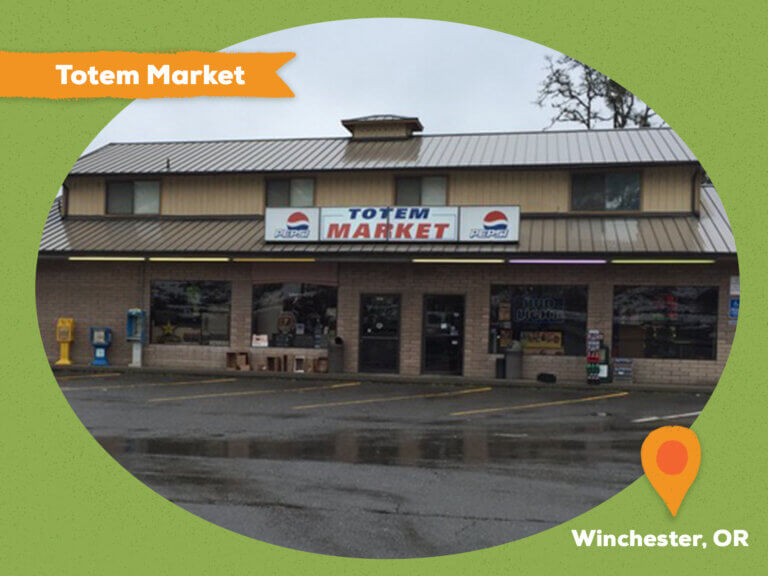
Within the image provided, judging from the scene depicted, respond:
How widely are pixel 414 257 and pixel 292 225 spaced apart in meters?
3.82

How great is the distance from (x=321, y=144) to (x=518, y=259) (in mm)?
9504

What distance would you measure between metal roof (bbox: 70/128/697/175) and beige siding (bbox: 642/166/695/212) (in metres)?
0.42

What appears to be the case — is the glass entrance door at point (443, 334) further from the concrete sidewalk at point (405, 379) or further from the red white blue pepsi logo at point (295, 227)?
the red white blue pepsi logo at point (295, 227)

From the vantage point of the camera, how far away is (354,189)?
24.8m

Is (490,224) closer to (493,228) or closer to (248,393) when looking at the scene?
(493,228)

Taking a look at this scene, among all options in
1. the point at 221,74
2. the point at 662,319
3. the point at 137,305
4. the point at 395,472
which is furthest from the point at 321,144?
the point at 221,74

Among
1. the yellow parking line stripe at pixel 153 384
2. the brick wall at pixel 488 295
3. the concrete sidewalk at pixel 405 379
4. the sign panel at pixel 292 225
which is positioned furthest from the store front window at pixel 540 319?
the yellow parking line stripe at pixel 153 384

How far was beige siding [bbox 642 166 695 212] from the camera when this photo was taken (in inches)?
907

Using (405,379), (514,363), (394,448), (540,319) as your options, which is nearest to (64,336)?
(405,379)

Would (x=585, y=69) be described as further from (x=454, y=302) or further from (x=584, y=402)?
(x=584, y=402)

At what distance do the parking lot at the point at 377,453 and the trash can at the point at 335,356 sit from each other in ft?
6.58

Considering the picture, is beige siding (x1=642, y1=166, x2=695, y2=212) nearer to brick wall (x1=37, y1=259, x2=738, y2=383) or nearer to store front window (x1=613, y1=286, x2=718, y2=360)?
brick wall (x1=37, y1=259, x2=738, y2=383)

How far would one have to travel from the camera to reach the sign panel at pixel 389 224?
22734 mm

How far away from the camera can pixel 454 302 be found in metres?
23.3
